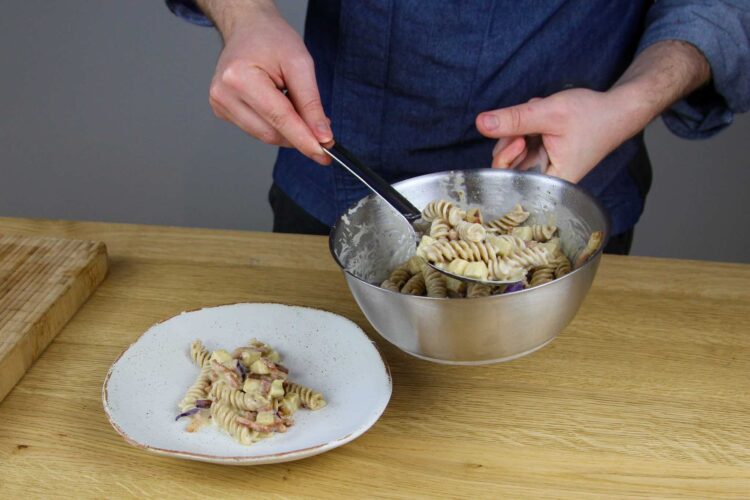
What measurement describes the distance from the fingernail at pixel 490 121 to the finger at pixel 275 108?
0.20m

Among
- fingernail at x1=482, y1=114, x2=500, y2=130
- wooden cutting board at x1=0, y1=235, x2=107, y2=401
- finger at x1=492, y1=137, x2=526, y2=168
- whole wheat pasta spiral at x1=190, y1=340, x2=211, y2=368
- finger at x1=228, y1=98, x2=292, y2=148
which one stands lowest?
wooden cutting board at x1=0, y1=235, x2=107, y2=401

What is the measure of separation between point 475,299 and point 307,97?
37 cm

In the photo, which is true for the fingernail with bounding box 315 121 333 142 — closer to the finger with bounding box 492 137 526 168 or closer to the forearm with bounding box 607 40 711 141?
the finger with bounding box 492 137 526 168

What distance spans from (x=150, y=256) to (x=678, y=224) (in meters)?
1.80

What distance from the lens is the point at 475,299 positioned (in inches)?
33.7

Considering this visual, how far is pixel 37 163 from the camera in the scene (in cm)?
299

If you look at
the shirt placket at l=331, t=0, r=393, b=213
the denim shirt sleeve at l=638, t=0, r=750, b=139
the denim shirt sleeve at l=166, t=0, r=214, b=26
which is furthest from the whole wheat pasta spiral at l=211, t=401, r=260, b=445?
the denim shirt sleeve at l=638, t=0, r=750, b=139

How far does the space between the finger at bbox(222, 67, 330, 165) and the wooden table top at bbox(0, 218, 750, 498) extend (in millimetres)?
258

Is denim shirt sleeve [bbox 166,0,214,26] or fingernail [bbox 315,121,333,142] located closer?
fingernail [bbox 315,121,333,142]

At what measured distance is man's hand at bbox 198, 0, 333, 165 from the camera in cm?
107

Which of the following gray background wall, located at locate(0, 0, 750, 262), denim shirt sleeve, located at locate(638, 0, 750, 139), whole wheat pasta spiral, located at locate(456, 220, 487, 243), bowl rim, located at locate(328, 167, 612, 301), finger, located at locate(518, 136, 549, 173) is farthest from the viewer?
gray background wall, located at locate(0, 0, 750, 262)

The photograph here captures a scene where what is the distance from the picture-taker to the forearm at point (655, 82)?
49.3 inches

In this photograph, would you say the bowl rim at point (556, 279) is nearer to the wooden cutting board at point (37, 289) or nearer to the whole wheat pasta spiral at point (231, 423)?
the whole wheat pasta spiral at point (231, 423)

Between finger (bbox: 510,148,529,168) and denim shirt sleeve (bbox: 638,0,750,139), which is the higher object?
denim shirt sleeve (bbox: 638,0,750,139)
